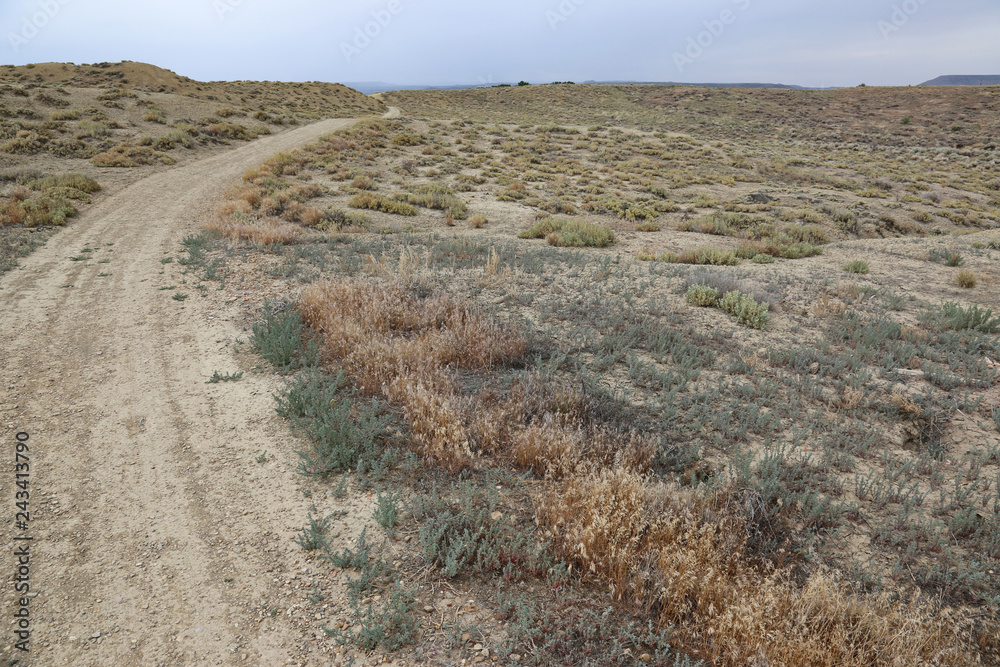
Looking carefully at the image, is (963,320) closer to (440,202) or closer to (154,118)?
(440,202)

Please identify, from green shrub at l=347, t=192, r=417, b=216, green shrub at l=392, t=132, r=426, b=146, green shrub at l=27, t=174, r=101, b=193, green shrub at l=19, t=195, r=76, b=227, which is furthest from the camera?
green shrub at l=392, t=132, r=426, b=146

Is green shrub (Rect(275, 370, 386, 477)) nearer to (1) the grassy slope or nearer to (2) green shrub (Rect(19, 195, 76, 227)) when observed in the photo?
(1) the grassy slope

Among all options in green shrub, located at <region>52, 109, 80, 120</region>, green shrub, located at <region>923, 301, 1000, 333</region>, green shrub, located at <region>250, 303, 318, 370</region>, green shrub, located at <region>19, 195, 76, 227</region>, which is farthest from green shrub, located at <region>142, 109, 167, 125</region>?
green shrub, located at <region>923, 301, 1000, 333</region>

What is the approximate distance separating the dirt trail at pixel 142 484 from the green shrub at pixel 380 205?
29.8ft

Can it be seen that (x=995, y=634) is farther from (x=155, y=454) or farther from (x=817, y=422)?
(x=155, y=454)

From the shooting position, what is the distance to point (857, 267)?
37.0 feet

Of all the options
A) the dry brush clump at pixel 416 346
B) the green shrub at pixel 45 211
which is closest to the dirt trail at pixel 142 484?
the dry brush clump at pixel 416 346

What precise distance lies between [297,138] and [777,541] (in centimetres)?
3162

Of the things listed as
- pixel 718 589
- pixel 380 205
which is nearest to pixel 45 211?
Answer: pixel 380 205

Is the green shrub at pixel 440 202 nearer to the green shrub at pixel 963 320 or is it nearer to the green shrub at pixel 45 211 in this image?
the green shrub at pixel 45 211

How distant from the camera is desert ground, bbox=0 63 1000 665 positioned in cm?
305

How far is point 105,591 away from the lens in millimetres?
3266

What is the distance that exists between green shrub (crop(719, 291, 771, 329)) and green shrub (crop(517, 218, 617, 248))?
5668 millimetres

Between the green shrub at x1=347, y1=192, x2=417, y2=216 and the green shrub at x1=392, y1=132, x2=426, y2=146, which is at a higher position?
the green shrub at x1=392, y1=132, x2=426, y2=146
